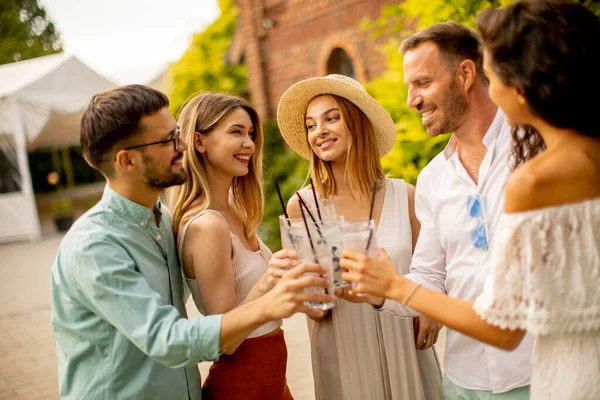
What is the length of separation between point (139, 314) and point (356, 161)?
1.62m

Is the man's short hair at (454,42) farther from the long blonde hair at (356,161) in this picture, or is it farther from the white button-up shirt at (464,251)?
the long blonde hair at (356,161)

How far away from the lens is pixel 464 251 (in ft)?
7.20

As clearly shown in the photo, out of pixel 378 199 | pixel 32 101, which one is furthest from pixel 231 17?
pixel 378 199

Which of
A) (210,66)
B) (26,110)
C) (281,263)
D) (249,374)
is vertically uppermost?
(210,66)

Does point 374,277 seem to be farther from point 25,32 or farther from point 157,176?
point 25,32

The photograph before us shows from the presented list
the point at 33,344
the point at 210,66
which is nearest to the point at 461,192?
the point at 33,344

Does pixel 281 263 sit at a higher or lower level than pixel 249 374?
higher

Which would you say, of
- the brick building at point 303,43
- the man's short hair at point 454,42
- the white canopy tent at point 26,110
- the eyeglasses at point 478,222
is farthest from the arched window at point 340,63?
the white canopy tent at point 26,110

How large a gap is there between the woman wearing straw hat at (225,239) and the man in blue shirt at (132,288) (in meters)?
0.15

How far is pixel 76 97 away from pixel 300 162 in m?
8.77

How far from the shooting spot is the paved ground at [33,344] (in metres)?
5.10

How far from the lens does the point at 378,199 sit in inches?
118

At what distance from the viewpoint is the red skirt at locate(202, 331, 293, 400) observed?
2.36m

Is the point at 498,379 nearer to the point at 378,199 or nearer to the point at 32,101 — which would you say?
the point at 378,199
